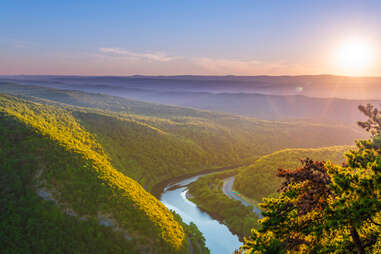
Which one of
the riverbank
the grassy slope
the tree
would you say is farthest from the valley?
the tree

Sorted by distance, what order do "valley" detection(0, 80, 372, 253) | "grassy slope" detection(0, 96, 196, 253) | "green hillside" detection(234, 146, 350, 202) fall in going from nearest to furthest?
"grassy slope" detection(0, 96, 196, 253)
"valley" detection(0, 80, 372, 253)
"green hillside" detection(234, 146, 350, 202)

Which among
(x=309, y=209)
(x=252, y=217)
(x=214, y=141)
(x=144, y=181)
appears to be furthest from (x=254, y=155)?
(x=309, y=209)

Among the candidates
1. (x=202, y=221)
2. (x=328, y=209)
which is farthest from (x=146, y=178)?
(x=328, y=209)

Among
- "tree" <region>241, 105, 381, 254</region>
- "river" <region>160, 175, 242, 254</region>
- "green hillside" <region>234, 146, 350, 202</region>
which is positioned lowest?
"river" <region>160, 175, 242, 254</region>

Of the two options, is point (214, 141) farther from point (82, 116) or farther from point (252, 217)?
point (252, 217)

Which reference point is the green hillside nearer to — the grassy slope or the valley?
the valley

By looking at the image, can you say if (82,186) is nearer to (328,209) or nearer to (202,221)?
(202,221)

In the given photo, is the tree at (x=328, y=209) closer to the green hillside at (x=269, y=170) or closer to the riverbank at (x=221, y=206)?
the riverbank at (x=221, y=206)
